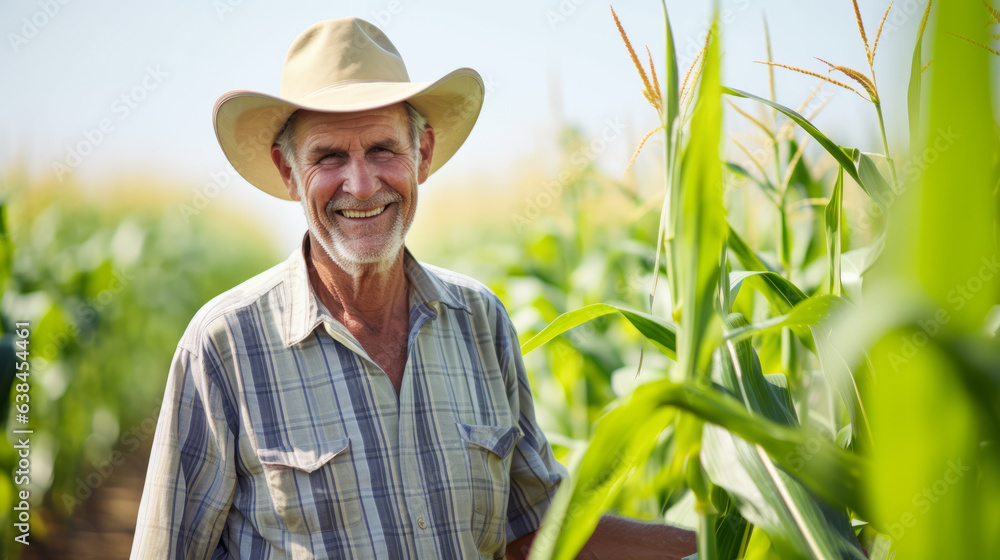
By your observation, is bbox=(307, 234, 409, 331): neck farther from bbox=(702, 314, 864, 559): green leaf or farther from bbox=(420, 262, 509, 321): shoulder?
bbox=(702, 314, 864, 559): green leaf

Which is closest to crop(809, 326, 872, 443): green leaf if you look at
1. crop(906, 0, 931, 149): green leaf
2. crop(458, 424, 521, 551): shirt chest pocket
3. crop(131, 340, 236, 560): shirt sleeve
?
crop(906, 0, 931, 149): green leaf

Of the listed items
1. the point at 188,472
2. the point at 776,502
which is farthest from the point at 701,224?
the point at 188,472

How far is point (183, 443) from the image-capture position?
1198 millimetres

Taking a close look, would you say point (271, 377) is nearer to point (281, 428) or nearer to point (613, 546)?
point (281, 428)

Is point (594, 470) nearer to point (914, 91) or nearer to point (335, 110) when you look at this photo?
point (914, 91)

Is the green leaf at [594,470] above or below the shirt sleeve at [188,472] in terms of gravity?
above

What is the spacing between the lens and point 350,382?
132 centimetres

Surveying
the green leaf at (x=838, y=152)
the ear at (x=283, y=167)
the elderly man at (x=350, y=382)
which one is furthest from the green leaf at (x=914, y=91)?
the ear at (x=283, y=167)

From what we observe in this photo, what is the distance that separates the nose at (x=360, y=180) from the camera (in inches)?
54.8

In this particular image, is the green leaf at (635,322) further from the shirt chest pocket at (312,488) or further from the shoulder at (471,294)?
the shoulder at (471,294)

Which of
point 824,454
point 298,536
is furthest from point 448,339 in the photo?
point 824,454

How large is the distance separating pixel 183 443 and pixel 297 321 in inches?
11.7

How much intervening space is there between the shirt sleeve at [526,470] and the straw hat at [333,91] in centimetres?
57

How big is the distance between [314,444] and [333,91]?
0.70 metres
